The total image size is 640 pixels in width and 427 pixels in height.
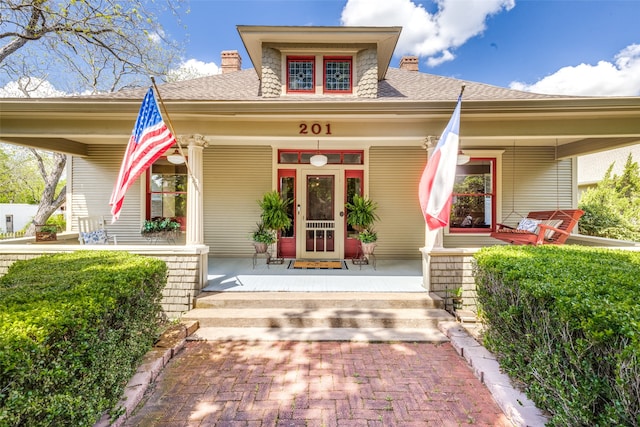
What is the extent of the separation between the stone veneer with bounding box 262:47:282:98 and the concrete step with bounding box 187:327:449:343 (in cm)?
460

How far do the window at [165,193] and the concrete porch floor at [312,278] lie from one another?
1608 mm

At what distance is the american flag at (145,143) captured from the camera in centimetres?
341

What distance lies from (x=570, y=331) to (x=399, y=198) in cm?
501

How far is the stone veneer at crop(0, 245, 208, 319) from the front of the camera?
14.1 feet

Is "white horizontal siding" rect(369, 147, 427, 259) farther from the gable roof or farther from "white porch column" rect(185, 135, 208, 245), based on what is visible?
"white porch column" rect(185, 135, 208, 245)

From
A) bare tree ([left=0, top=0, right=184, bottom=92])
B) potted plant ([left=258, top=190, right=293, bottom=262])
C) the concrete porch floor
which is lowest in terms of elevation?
the concrete porch floor

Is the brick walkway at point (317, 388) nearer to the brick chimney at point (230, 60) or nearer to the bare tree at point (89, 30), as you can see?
the bare tree at point (89, 30)

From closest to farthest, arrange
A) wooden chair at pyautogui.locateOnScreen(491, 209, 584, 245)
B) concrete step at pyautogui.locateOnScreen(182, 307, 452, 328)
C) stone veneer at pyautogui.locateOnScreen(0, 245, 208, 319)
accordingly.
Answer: concrete step at pyautogui.locateOnScreen(182, 307, 452, 328) < stone veneer at pyautogui.locateOnScreen(0, 245, 208, 319) < wooden chair at pyautogui.locateOnScreen(491, 209, 584, 245)

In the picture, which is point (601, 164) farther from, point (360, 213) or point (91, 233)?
point (91, 233)

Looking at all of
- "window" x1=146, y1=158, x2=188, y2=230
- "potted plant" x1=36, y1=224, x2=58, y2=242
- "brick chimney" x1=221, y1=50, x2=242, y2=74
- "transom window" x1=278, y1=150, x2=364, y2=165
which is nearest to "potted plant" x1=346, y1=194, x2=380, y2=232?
"transom window" x1=278, y1=150, x2=364, y2=165

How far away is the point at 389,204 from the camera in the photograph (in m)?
6.81

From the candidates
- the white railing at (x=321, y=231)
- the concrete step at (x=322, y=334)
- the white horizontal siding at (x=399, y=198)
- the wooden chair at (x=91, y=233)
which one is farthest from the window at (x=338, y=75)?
the wooden chair at (x=91, y=233)

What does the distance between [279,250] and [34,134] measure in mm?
Result: 4662

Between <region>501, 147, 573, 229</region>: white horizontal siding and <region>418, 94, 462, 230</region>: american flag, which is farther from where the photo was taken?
<region>501, 147, 573, 229</region>: white horizontal siding
